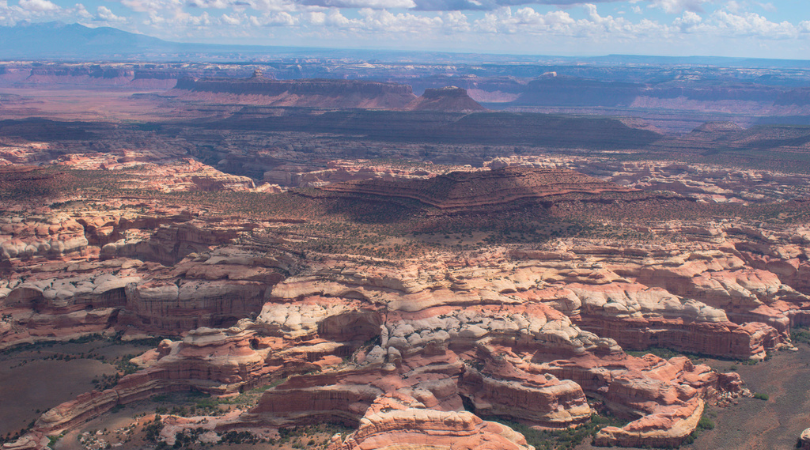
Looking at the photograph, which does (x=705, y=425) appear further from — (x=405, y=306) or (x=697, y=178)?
(x=697, y=178)

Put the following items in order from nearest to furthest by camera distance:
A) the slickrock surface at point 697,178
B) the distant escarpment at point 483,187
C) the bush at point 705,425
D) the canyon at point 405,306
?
the canyon at point 405,306
the bush at point 705,425
the distant escarpment at point 483,187
the slickrock surface at point 697,178

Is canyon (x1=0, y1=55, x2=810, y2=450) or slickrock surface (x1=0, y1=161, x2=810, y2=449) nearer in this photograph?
canyon (x1=0, y1=55, x2=810, y2=450)

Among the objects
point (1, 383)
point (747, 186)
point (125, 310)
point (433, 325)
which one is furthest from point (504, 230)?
point (747, 186)

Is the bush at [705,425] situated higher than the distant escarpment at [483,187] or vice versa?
the distant escarpment at [483,187]

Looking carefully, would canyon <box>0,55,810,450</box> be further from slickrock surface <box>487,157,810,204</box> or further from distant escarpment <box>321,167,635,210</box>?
slickrock surface <box>487,157,810,204</box>

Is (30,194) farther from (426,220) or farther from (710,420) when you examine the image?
(710,420)

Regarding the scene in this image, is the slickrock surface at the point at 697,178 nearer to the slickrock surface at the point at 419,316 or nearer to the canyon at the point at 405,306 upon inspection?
the canyon at the point at 405,306

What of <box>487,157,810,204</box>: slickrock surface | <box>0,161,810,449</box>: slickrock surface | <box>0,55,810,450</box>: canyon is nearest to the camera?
<box>0,55,810,450</box>: canyon

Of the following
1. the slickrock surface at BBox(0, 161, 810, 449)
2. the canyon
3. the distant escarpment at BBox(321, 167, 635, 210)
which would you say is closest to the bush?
A: the slickrock surface at BBox(0, 161, 810, 449)

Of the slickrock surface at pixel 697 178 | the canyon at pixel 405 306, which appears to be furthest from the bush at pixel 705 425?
the slickrock surface at pixel 697 178
